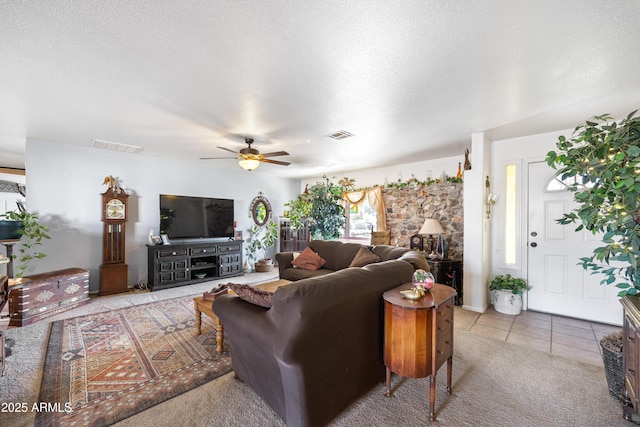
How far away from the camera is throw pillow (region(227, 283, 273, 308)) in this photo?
70.8 inches

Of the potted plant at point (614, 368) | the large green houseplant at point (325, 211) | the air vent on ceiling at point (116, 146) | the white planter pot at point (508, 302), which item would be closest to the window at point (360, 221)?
the large green houseplant at point (325, 211)

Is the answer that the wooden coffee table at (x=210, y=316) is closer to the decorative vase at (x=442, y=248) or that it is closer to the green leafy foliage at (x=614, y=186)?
the green leafy foliage at (x=614, y=186)

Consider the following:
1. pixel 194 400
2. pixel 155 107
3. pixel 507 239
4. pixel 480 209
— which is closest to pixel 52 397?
pixel 194 400

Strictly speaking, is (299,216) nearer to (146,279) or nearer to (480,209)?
(146,279)

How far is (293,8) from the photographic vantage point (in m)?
1.49

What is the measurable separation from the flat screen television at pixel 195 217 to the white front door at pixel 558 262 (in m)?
5.60

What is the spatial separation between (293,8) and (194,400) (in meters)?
2.67

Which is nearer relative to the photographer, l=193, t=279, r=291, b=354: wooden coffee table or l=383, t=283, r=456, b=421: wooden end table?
l=383, t=283, r=456, b=421: wooden end table

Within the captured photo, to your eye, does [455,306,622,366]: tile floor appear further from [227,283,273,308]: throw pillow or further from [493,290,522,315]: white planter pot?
[227,283,273,308]: throw pillow

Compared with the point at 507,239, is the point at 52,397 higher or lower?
lower

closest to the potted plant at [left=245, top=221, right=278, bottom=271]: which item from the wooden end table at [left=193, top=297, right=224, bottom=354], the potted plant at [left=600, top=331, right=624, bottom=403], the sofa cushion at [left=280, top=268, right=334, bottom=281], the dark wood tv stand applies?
the dark wood tv stand

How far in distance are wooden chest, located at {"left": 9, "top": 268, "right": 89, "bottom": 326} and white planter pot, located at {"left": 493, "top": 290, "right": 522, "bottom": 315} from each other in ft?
20.0

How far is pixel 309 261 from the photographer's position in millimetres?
4449

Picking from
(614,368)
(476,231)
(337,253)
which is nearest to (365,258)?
(337,253)
